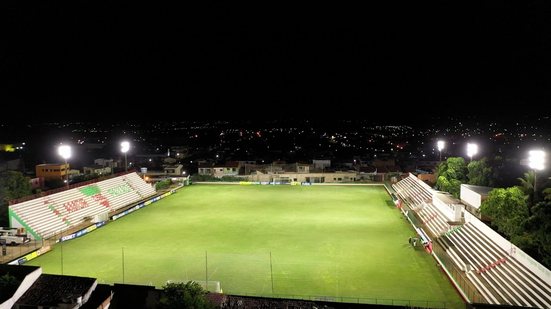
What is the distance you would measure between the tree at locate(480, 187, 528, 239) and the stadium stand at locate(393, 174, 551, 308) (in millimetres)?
512

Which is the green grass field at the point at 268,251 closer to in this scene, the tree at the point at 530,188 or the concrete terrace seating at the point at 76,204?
the concrete terrace seating at the point at 76,204

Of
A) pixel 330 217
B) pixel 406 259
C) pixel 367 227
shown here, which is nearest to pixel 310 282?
pixel 406 259

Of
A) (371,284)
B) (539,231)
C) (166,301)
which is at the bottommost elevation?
(371,284)

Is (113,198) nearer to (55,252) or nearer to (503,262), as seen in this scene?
(55,252)

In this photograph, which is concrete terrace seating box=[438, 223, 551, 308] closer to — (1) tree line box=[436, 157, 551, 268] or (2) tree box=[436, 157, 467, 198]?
(1) tree line box=[436, 157, 551, 268]

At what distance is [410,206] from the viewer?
2614 cm

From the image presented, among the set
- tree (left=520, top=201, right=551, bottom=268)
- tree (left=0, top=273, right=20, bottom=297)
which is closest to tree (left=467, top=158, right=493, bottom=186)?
tree (left=520, top=201, right=551, bottom=268)

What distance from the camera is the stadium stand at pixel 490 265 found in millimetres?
11404

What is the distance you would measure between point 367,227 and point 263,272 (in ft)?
27.9

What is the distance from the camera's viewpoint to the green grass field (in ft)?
46.5

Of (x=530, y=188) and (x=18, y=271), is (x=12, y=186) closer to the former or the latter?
(x=18, y=271)

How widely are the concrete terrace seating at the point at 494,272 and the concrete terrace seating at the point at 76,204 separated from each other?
59.6 feet

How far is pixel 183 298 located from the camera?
33.0 ft

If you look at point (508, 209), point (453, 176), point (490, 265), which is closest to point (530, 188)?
point (508, 209)
